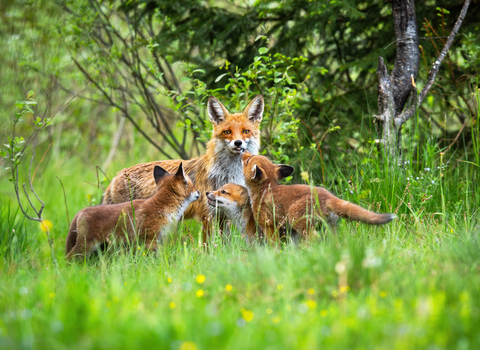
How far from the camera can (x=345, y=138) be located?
679 cm

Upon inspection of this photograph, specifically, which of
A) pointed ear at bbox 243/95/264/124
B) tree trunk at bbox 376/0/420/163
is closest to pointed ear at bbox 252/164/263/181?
pointed ear at bbox 243/95/264/124

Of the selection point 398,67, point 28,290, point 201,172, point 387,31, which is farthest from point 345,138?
point 28,290

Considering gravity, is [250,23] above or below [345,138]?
above

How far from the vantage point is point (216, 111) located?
21.0ft

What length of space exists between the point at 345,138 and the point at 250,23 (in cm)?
251

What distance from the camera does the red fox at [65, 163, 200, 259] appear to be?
204 inches

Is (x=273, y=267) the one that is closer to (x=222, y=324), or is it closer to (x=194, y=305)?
(x=194, y=305)

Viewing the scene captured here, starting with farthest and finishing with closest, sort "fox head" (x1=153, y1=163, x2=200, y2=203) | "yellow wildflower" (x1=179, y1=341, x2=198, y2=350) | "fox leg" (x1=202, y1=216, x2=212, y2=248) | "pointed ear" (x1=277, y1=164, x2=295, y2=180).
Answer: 1. "fox leg" (x1=202, y1=216, x2=212, y2=248)
2. "fox head" (x1=153, y1=163, x2=200, y2=203)
3. "pointed ear" (x1=277, y1=164, x2=295, y2=180)
4. "yellow wildflower" (x1=179, y1=341, x2=198, y2=350)

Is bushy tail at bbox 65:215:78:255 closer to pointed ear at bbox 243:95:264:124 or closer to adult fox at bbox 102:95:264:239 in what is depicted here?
adult fox at bbox 102:95:264:239

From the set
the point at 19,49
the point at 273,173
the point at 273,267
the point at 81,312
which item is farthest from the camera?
the point at 19,49

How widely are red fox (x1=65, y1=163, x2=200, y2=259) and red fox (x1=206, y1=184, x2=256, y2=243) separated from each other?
20.5 inches

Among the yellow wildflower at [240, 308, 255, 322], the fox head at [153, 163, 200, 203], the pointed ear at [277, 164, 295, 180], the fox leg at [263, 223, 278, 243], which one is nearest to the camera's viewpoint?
the yellow wildflower at [240, 308, 255, 322]

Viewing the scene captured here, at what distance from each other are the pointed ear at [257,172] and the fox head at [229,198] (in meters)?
0.36

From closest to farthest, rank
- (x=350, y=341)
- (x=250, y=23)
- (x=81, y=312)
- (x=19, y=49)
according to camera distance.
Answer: (x=350, y=341)
(x=81, y=312)
(x=250, y=23)
(x=19, y=49)
